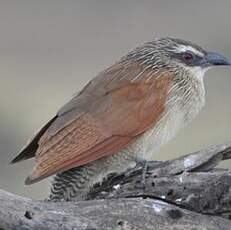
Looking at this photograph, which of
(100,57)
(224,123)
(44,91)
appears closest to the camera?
(224,123)

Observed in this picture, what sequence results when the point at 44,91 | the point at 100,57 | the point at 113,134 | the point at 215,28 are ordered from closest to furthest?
the point at 113,134 < the point at 44,91 < the point at 100,57 < the point at 215,28

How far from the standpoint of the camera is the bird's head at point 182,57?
8.55 metres

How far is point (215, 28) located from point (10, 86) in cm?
331

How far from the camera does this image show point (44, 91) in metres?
15.2

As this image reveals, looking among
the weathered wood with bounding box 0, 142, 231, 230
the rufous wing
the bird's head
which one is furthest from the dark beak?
the weathered wood with bounding box 0, 142, 231, 230

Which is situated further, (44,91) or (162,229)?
(44,91)

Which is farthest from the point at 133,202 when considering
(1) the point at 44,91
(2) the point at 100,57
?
(2) the point at 100,57

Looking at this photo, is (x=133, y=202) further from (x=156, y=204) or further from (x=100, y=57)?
(x=100, y=57)

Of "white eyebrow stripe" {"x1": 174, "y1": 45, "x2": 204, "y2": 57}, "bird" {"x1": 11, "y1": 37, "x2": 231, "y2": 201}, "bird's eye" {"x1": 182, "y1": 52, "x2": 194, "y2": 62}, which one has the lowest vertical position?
"bird" {"x1": 11, "y1": 37, "x2": 231, "y2": 201}

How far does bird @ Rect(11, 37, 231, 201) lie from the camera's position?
26.0ft

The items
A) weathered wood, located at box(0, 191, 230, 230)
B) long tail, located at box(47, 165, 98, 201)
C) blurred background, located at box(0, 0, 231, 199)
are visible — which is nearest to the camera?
weathered wood, located at box(0, 191, 230, 230)

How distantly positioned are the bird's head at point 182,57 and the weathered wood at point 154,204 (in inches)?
33.5

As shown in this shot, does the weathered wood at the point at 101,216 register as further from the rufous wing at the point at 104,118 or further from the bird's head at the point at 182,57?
the bird's head at the point at 182,57

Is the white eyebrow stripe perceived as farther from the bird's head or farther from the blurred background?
the blurred background
